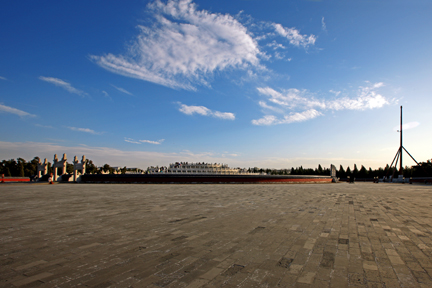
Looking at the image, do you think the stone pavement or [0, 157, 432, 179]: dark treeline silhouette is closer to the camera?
the stone pavement

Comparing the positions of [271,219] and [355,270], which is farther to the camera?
[271,219]

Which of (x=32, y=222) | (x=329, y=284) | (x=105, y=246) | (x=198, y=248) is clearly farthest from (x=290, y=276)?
(x=32, y=222)

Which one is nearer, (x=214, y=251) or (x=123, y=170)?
(x=214, y=251)

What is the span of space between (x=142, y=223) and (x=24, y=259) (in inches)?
98.9

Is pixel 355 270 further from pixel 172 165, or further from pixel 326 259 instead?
pixel 172 165

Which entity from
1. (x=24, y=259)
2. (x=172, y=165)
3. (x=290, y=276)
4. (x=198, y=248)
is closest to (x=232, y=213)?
(x=198, y=248)

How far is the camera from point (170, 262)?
3193 mm

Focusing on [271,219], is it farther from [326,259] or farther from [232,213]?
[326,259]

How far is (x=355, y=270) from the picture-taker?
297cm

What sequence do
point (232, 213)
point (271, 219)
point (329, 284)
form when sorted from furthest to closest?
point (232, 213)
point (271, 219)
point (329, 284)

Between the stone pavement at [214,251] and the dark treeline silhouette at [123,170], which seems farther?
the dark treeline silhouette at [123,170]

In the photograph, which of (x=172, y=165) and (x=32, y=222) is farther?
(x=172, y=165)

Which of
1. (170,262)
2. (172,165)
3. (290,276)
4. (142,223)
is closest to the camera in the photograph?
(290,276)

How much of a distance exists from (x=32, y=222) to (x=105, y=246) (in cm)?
326
